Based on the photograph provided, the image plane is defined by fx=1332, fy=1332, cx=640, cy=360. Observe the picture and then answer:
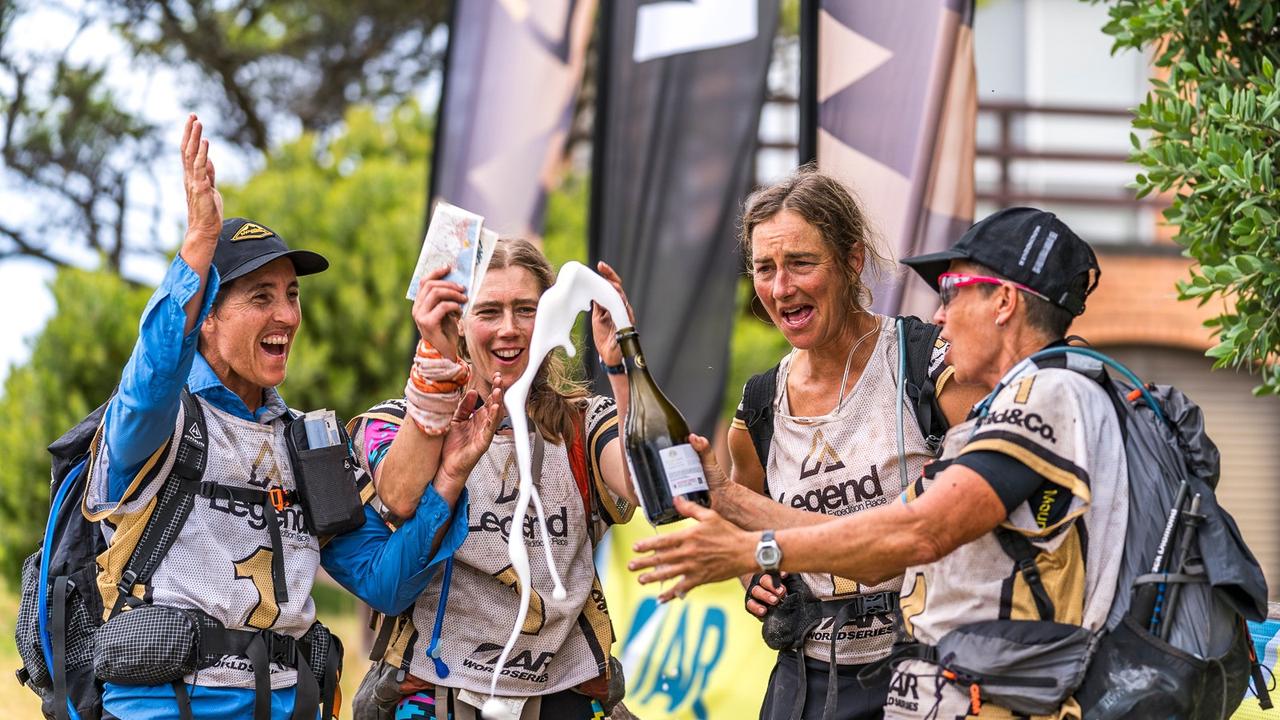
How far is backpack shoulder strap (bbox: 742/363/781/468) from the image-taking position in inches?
141

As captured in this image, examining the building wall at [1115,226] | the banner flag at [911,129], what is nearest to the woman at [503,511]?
the banner flag at [911,129]

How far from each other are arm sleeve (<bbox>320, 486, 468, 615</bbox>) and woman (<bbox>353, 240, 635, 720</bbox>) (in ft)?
0.16

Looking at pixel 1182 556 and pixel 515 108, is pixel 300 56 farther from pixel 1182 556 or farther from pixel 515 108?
pixel 1182 556

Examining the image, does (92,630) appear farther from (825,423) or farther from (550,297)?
(825,423)

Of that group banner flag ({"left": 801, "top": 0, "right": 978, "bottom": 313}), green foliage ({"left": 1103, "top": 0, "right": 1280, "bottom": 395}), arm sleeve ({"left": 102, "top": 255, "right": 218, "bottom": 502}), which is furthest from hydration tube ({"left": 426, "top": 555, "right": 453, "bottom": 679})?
banner flag ({"left": 801, "top": 0, "right": 978, "bottom": 313})

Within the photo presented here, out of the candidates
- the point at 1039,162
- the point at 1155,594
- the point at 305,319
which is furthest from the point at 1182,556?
the point at 1039,162

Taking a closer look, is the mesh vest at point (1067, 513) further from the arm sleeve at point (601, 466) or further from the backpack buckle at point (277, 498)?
the backpack buckle at point (277, 498)

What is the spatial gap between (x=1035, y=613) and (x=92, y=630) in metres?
2.16

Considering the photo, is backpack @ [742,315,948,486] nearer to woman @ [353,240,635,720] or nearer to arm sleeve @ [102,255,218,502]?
woman @ [353,240,635,720]

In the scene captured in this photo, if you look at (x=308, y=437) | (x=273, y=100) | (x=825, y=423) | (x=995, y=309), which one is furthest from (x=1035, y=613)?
(x=273, y=100)

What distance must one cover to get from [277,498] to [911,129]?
344 cm

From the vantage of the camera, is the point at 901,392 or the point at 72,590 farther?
the point at 901,392

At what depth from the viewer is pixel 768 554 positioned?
104 inches

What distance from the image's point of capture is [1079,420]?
261 centimetres
